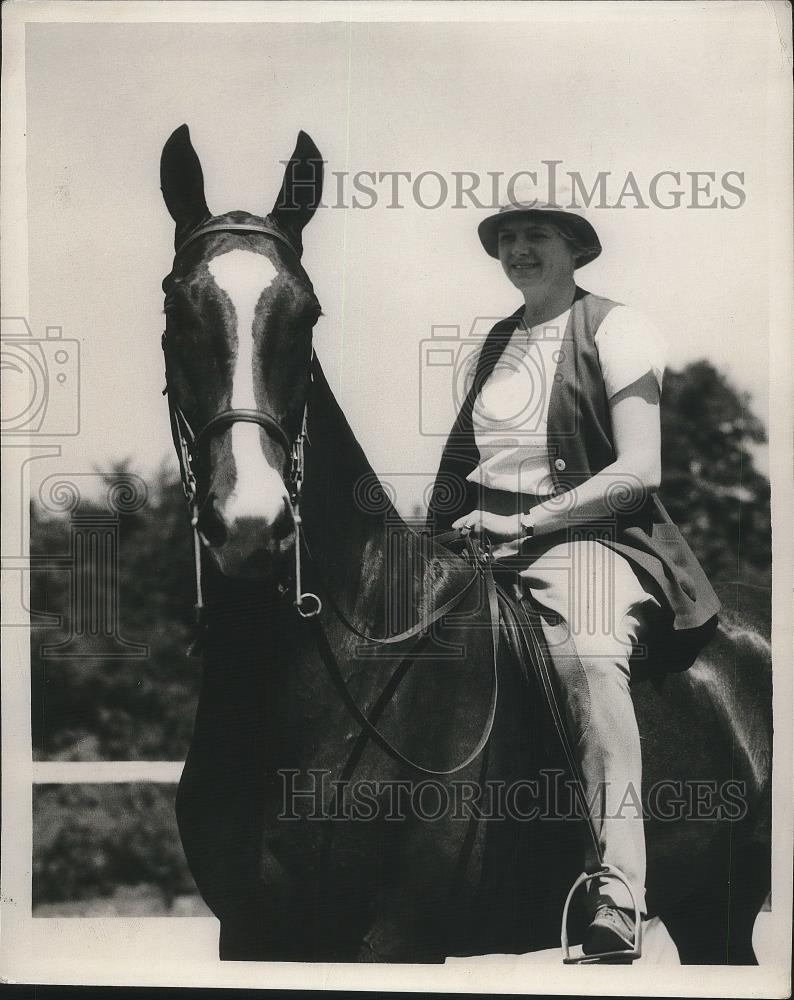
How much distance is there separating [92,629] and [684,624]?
193cm

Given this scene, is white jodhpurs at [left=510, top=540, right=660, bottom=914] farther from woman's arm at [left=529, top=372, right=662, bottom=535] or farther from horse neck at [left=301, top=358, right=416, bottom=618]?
horse neck at [left=301, top=358, right=416, bottom=618]

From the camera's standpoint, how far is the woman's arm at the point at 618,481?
3.27 metres

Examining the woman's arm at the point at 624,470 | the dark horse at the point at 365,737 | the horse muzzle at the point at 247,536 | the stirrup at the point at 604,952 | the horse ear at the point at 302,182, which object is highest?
the horse ear at the point at 302,182

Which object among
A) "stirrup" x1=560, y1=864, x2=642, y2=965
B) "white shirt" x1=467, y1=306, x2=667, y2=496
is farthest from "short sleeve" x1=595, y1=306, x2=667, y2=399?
"stirrup" x1=560, y1=864, x2=642, y2=965

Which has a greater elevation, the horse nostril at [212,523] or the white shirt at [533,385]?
the white shirt at [533,385]

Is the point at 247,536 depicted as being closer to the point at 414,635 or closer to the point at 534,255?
the point at 414,635

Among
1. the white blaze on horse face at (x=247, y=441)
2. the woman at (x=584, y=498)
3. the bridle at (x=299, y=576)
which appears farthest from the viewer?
the woman at (x=584, y=498)

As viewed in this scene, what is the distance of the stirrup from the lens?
327 centimetres

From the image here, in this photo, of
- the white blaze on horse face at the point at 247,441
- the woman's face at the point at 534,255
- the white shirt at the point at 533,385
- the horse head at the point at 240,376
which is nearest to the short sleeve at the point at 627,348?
the white shirt at the point at 533,385

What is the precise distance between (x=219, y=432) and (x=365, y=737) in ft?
3.46

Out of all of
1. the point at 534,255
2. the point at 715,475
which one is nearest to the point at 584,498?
the point at 715,475

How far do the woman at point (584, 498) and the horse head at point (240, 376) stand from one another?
56 cm

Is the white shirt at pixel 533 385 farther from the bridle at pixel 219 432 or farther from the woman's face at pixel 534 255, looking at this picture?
the bridle at pixel 219 432

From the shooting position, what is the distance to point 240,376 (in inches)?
120
